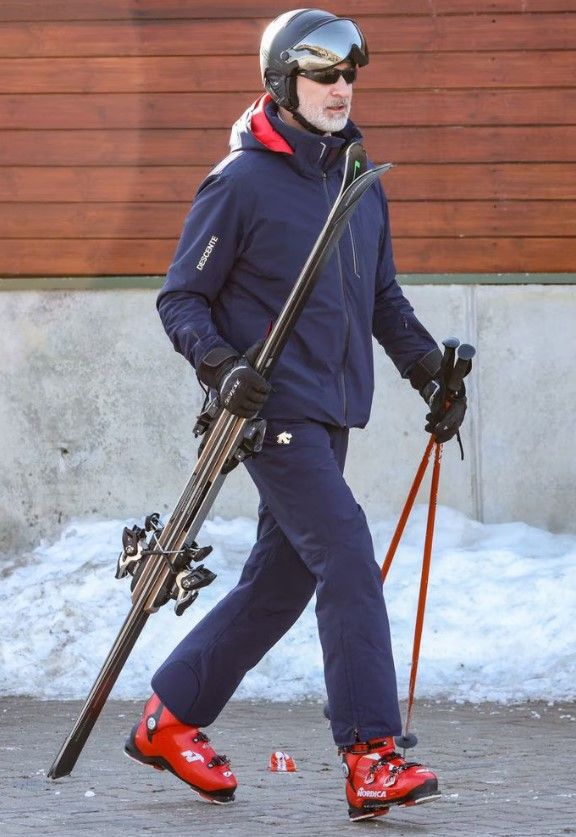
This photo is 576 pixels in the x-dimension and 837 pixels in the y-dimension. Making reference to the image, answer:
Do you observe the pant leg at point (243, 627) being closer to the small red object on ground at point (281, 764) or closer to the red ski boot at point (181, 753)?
the red ski boot at point (181, 753)

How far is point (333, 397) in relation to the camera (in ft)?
15.2

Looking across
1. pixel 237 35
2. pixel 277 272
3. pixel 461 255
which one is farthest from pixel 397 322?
pixel 237 35

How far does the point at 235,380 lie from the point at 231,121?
14.9 feet

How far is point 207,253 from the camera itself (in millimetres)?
4605

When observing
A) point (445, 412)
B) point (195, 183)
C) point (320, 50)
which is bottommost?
point (445, 412)

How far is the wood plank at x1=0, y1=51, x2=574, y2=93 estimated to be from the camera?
8.58 meters

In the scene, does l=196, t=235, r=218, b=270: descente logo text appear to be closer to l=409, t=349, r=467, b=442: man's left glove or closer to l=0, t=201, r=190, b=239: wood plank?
l=409, t=349, r=467, b=442: man's left glove

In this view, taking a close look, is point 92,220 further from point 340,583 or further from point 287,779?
point 340,583

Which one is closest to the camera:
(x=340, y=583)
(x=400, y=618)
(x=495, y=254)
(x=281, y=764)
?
(x=340, y=583)

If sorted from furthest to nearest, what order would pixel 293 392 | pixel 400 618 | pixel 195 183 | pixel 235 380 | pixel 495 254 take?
1. pixel 195 183
2. pixel 495 254
3. pixel 400 618
4. pixel 293 392
5. pixel 235 380

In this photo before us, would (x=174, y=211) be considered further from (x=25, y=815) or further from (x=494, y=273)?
(x=25, y=815)

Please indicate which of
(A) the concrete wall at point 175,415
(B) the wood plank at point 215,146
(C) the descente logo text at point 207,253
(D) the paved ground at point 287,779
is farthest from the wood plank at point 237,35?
(C) the descente logo text at point 207,253

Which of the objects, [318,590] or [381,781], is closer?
[381,781]

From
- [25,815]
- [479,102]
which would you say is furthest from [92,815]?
[479,102]
